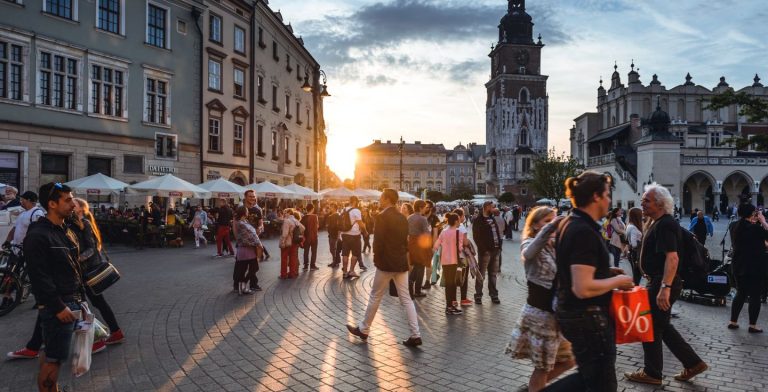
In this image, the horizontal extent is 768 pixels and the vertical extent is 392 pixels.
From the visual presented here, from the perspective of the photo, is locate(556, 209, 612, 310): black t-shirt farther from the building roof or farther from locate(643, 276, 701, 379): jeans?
the building roof

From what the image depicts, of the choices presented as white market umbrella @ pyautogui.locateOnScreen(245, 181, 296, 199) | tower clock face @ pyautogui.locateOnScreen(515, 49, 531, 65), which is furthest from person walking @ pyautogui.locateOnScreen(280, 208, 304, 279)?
tower clock face @ pyautogui.locateOnScreen(515, 49, 531, 65)

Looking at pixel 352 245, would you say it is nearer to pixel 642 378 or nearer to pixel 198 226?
pixel 642 378

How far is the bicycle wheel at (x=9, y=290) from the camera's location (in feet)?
28.3

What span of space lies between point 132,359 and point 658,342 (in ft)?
19.3

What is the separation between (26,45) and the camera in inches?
847

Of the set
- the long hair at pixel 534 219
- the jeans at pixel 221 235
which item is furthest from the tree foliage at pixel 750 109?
the jeans at pixel 221 235

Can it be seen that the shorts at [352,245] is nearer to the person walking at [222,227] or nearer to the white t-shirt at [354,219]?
the white t-shirt at [354,219]

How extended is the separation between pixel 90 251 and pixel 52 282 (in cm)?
197

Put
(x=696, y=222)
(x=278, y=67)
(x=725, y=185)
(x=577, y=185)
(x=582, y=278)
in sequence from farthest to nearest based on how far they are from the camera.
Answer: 1. (x=725, y=185)
2. (x=278, y=67)
3. (x=696, y=222)
4. (x=577, y=185)
5. (x=582, y=278)

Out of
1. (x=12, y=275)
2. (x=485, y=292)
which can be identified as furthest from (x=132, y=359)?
(x=485, y=292)

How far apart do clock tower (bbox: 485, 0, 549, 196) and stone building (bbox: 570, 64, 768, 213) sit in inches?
746

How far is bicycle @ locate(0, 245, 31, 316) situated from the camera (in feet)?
28.4

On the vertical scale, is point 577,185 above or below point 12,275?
above

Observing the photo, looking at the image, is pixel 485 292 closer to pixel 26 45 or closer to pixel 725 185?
pixel 26 45
